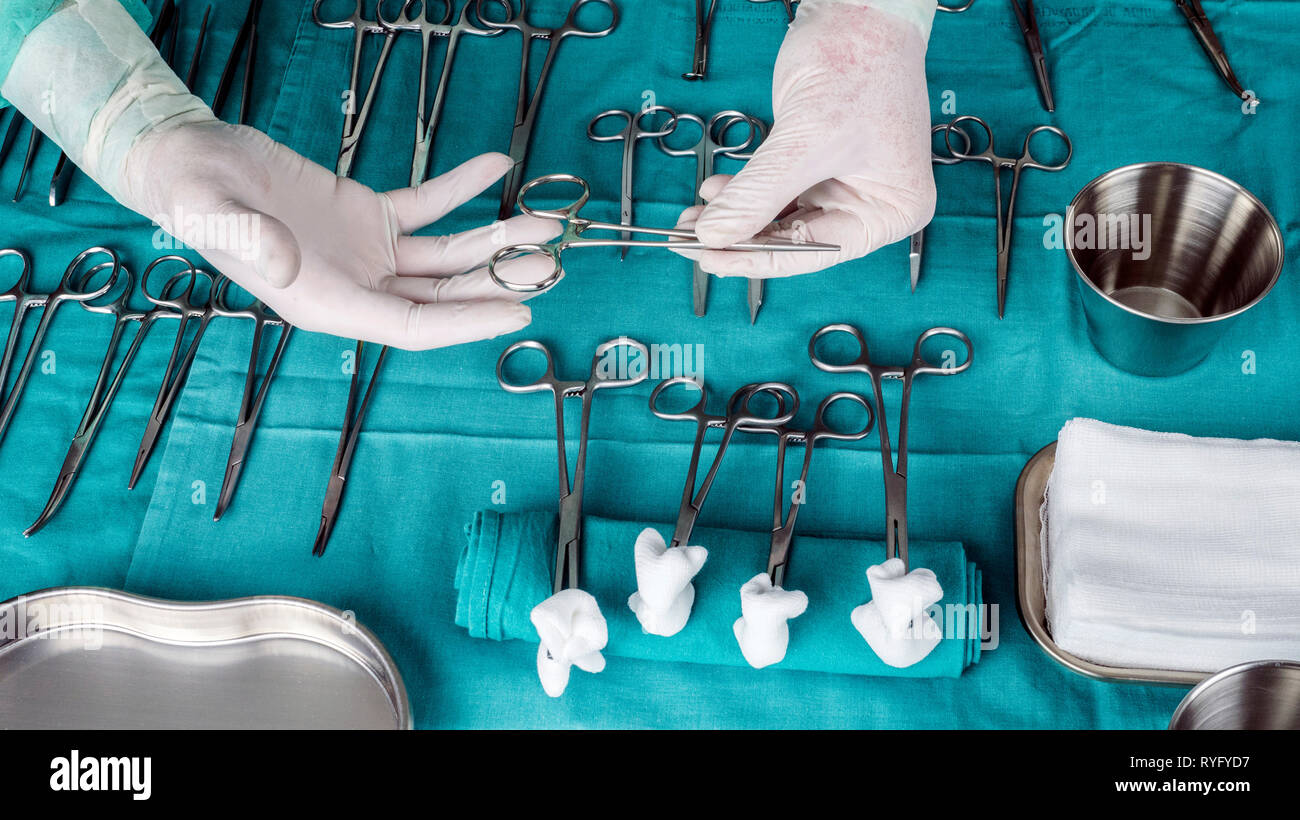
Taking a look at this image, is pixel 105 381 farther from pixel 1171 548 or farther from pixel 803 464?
pixel 1171 548

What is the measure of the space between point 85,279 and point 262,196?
1.27 ft

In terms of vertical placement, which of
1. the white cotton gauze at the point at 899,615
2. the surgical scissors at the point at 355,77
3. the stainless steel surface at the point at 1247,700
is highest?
the surgical scissors at the point at 355,77

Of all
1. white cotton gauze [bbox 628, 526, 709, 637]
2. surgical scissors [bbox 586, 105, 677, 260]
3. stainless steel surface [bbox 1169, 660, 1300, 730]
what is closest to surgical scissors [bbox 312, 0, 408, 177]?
surgical scissors [bbox 586, 105, 677, 260]

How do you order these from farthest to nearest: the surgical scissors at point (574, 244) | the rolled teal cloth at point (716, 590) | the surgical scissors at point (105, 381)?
the surgical scissors at point (105, 381), the surgical scissors at point (574, 244), the rolled teal cloth at point (716, 590)

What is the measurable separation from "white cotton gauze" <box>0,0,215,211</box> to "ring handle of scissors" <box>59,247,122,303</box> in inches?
6.8

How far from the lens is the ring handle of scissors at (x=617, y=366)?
119cm

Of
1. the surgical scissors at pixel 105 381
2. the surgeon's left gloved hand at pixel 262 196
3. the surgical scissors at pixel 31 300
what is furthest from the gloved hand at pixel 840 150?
the surgical scissors at pixel 31 300

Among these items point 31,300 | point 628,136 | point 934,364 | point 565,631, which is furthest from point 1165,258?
point 31,300

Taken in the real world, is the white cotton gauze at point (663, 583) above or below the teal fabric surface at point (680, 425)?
below

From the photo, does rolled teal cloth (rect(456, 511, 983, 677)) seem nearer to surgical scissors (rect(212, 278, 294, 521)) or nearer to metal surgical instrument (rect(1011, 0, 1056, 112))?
surgical scissors (rect(212, 278, 294, 521))

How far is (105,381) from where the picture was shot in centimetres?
131

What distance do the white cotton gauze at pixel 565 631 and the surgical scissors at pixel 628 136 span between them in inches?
22.3

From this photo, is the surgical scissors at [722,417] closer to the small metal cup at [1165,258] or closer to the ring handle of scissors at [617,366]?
the ring handle of scissors at [617,366]
